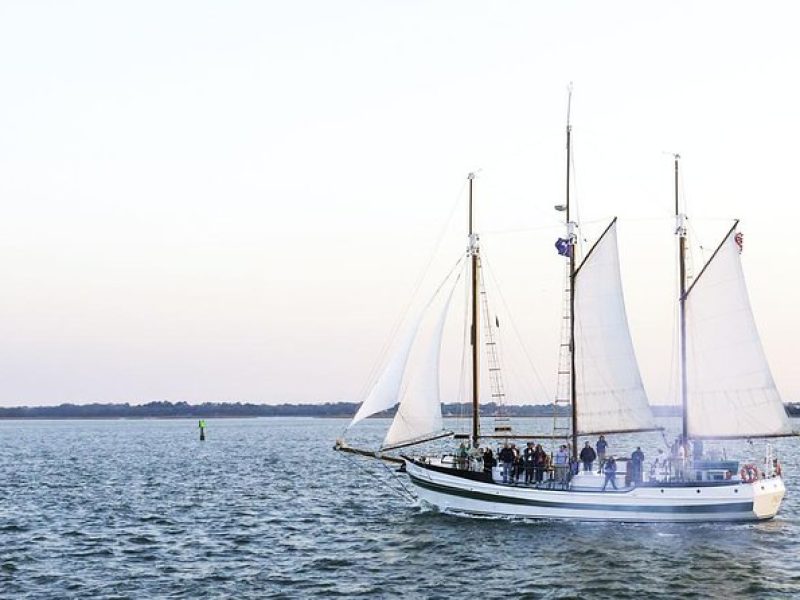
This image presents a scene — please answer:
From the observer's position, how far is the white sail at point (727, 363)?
47188mm

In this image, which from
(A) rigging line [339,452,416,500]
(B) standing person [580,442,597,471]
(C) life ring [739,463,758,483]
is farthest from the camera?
(A) rigging line [339,452,416,500]

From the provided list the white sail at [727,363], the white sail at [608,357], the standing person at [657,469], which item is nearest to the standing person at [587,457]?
the white sail at [608,357]

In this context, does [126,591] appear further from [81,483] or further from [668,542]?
[81,483]

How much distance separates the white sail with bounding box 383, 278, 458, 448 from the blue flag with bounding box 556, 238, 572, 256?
678 cm

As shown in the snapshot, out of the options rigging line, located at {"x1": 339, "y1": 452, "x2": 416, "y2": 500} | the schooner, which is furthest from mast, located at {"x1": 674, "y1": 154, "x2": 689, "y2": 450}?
rigging line, located at {"x1": 339, "y1": 452, "x2": 416, "y2": 500}

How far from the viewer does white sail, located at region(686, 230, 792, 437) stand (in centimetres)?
4719

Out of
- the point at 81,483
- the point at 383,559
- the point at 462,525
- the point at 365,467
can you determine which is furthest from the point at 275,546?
the point at 365,467

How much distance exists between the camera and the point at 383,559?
39625mm

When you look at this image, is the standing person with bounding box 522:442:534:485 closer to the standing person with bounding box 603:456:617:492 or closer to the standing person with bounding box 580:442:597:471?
the standing person with bounding box 580:442:597:471

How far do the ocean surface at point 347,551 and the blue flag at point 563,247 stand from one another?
43.2 ft

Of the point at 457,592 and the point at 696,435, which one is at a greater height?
the point at 696,435

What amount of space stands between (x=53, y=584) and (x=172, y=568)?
14.2ft

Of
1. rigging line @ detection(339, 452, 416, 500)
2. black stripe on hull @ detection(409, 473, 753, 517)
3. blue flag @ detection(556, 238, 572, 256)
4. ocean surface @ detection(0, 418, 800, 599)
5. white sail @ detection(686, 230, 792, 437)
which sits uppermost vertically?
blue flag @ detection(556, 238, 572, 256)

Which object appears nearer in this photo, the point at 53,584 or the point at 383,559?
the point at 53,584
